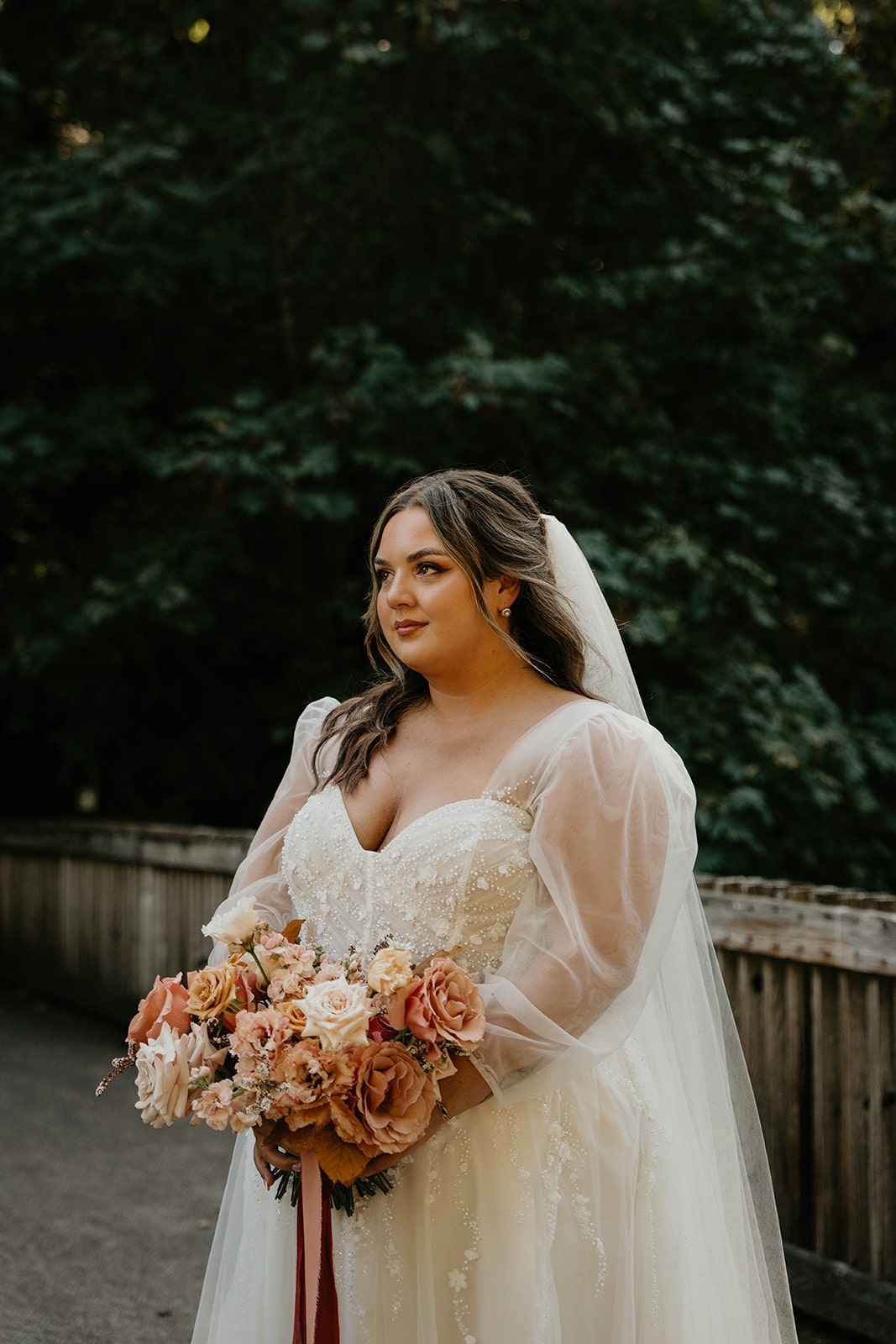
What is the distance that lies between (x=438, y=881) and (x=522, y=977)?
0.77 ft

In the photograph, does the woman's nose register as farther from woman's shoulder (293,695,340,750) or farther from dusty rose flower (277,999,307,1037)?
dusty rose flower (277,999,307,1037)

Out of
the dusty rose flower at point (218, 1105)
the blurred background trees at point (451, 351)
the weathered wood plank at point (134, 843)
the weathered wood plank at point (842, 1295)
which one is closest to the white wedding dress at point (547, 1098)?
the dusty rose flower at point (218, 1105)

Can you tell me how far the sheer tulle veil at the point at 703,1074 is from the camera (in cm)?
251

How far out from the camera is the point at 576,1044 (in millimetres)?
2158

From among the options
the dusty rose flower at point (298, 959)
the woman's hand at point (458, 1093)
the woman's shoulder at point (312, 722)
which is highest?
the woman's shoulder at point (312, 722)

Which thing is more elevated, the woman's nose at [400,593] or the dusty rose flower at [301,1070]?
the woman's nose at [400,593]

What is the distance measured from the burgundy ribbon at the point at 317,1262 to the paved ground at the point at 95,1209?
0.20m

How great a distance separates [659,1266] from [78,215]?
7.04 metres

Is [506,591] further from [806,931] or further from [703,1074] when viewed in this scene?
[806,931]

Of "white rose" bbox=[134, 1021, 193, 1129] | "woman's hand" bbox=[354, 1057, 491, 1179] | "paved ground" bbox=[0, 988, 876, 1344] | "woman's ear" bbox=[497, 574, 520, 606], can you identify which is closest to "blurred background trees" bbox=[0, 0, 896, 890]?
"paved ground" bbox=[0, 988, 876, 1344]

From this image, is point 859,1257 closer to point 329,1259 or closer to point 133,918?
point 329,1259

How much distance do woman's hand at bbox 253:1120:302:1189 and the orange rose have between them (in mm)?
187

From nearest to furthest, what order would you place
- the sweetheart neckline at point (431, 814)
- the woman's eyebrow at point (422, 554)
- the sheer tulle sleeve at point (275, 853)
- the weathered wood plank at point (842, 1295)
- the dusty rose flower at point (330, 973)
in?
1. the dusty rose flower at point (330, 973)
2. the sweetheart neckline at point (431, 814)
3. the woman's eyebrow at point (422, 554)
4. the sheer tulle sleeve at point (275, 853)
5. the weathered wood plank at point (842, 1295)

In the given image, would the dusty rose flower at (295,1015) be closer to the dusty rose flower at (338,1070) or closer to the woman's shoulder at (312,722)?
the dusty rose flower at (338,1070)
